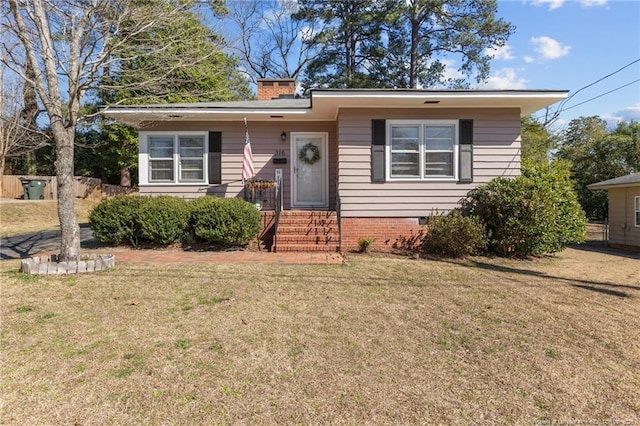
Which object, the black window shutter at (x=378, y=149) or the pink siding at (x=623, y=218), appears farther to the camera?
the pink siding at (x=623, y=218)

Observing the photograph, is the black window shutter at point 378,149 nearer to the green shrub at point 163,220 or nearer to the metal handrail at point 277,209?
the metal handrail at point 277,209

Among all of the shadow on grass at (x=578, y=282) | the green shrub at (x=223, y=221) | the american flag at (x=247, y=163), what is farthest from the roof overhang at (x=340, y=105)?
the shadow on grass at (x=578, y=282)

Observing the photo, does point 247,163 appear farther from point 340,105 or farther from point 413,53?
point 413,53

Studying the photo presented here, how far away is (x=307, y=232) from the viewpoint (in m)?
8.29

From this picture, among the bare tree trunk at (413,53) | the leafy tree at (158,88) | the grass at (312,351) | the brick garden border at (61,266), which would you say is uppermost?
the bare tree trunk at (413,53)

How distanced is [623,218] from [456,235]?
31.7 feet

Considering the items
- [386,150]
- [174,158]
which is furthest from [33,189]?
[386,150]

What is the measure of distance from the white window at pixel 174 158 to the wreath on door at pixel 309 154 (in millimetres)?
2566

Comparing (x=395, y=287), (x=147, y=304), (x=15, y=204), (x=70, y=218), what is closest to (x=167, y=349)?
(x=147, y=304)

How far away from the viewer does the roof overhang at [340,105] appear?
7.98 metres

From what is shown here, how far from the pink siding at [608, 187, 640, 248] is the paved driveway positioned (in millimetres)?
16467

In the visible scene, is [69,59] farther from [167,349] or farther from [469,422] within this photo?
[469,422]

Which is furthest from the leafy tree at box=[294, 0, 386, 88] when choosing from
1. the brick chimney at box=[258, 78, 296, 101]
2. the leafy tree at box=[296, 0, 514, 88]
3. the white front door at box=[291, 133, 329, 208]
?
the white front door at box=[291, 133, 329, 208]

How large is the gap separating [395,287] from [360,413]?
309cm
